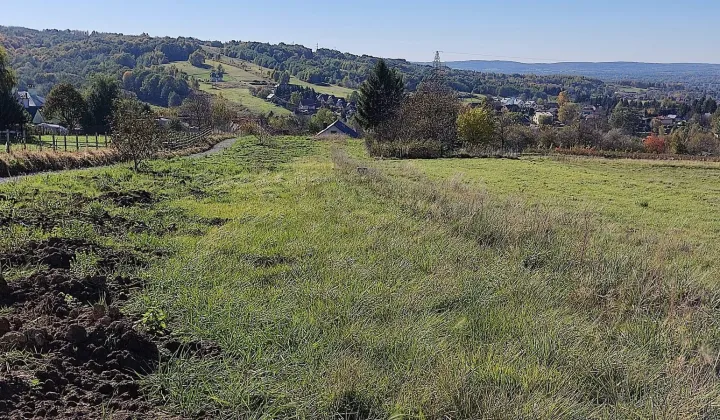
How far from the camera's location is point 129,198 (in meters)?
11.4

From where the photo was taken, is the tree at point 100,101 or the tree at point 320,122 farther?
the tree at point 320,122

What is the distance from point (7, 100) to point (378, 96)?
3581cm

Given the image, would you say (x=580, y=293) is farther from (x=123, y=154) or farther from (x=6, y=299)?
(x=123, y=154)

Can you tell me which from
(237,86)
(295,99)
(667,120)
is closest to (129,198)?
(295,99)

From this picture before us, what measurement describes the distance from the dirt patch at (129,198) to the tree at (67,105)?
52.7 m

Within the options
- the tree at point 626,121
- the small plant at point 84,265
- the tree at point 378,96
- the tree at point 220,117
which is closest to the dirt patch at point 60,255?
the small plant at point 84,265

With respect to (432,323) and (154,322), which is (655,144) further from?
(154,322)

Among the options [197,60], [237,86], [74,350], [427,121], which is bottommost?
[74,350]

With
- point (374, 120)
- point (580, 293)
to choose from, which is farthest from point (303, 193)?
point (374, 120)

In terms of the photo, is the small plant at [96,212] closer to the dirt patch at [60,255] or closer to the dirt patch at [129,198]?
the dirt patch at [129,198]

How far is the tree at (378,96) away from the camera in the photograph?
5584 cm

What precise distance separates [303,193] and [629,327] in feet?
29.3

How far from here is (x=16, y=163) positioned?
17.4m

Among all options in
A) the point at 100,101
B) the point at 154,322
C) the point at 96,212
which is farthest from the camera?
the point at 100,101
